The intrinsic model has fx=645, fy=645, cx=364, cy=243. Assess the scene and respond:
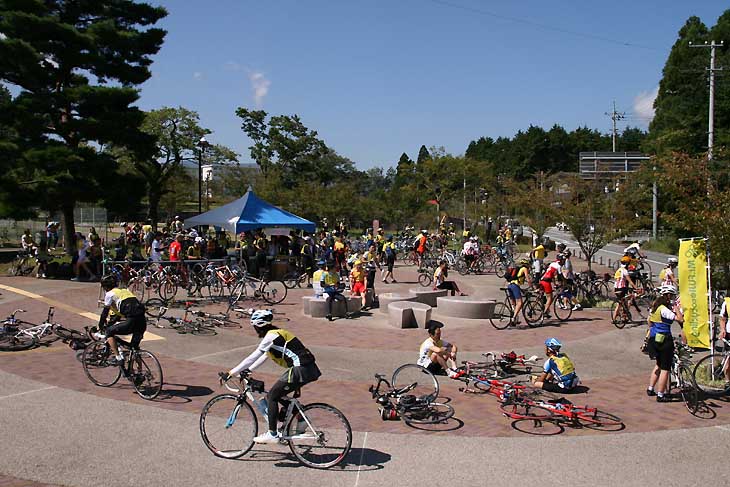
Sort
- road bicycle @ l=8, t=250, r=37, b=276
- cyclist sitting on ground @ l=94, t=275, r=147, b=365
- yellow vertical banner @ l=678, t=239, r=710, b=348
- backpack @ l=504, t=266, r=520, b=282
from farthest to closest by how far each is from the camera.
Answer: road bicycle @ l=8, t=250, r=37, b=276 → backpack @ l=504, t=266, r=520, b=282 → yellow vertical banner @ l=678, t=239, r=710, b=348 → cyclist sitting on ground @ l=94, t=275, r=147, b=365

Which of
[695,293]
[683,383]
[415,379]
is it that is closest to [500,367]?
[415,379]

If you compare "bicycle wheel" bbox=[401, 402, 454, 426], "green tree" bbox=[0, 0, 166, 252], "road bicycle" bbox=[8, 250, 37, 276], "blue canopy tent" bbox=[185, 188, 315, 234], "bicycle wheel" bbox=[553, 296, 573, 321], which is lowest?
"bicycle wheel" bbox=[401, 402, 454, 426]

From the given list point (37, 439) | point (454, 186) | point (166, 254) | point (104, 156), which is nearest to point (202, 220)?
point (166, 254)

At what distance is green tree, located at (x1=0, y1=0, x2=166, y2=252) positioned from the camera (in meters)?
26.3

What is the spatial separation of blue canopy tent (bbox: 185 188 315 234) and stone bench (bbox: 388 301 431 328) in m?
9.44

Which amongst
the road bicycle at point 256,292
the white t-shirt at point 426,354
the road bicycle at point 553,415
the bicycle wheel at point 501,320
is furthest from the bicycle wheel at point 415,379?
the road bicycle at point 256,292

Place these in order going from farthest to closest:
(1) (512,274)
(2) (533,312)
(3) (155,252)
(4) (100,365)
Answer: (3) (155,252), (1) (512,274), (2) (533,312), (4) (100,365)

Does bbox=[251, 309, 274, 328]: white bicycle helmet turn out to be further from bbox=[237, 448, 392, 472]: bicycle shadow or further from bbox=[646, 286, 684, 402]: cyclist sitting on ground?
bbox=[646, 286, 684, 402]: cyclist sitting on ground

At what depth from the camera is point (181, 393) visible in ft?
30.6

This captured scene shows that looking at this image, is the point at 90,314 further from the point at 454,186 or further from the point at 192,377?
the point at 454,186

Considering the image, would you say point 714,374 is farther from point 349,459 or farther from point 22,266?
point 22,266

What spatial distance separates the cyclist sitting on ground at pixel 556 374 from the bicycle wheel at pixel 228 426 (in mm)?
4786

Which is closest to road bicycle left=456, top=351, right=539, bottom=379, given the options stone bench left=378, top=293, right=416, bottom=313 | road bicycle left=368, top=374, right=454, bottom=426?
road bicycle left=368, top=374, right=454, bottom=426

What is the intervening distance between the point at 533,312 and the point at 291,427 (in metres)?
9.79
